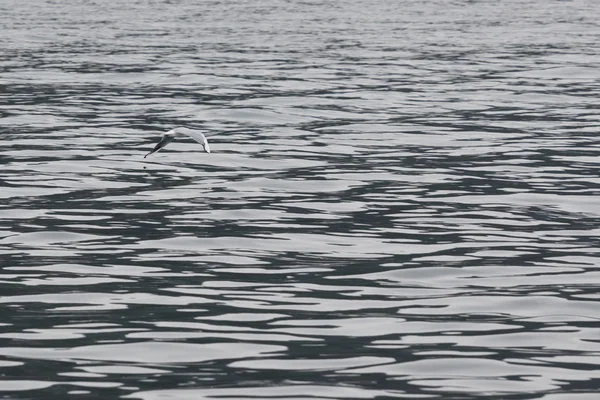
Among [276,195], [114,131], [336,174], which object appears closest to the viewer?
[276,195]

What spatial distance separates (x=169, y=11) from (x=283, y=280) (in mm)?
51902

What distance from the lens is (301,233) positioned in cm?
1669

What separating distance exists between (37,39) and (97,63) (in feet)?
27.5

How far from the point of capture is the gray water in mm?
11047

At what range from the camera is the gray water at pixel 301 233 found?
11.0 meters

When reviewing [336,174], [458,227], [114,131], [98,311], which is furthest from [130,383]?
[114,131]

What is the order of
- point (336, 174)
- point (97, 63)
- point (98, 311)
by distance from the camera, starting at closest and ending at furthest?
point (98, 311) → point (336, 174) → point (97, 63)

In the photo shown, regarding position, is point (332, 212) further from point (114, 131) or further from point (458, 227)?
point (114, 131)

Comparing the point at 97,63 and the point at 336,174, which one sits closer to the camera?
the point at 336,174

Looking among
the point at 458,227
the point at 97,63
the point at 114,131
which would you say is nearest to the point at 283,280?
the point at 458,227

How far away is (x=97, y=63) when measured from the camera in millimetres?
40094

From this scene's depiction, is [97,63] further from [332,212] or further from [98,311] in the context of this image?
[98,311]

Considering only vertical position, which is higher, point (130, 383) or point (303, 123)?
point (130, 383)

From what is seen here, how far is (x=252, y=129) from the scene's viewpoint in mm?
27359
